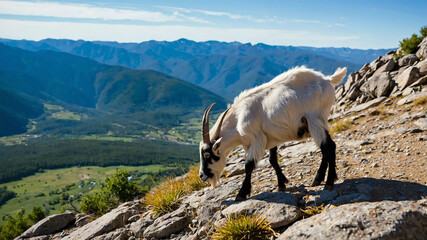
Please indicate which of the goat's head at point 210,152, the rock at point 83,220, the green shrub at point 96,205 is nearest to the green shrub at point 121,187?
the green shrub at point 96,205

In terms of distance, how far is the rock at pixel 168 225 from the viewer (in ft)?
27.0

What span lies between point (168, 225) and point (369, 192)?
18.0 feet

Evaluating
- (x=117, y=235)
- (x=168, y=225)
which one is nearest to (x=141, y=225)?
(x=117, y=235)

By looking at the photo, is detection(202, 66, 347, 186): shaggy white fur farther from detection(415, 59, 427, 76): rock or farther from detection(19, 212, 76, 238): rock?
detection(415, 59, 427, 76): rock

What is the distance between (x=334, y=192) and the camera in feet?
22.4

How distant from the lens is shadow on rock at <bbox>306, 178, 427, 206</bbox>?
630cm

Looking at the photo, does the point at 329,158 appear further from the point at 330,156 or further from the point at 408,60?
the point at 408,60

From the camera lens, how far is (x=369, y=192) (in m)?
6.57

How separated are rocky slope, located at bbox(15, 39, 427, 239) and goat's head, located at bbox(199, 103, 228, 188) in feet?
2.94

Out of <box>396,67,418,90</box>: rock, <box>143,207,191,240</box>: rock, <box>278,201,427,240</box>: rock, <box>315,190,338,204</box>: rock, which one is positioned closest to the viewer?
<box>278,201,427,240</box>: rock

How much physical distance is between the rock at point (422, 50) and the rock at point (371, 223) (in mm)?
17968

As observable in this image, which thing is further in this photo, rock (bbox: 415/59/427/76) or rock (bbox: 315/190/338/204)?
rock (bbox: 415/59/427/76)

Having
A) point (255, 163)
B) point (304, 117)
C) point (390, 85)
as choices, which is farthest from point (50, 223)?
point (390, 85)

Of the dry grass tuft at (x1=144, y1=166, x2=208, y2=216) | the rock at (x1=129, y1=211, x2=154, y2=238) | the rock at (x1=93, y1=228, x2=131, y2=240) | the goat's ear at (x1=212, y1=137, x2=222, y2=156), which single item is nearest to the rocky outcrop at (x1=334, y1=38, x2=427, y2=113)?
the dry grass tuft at (x1=144, y1=166, x2=208, y2=216)
